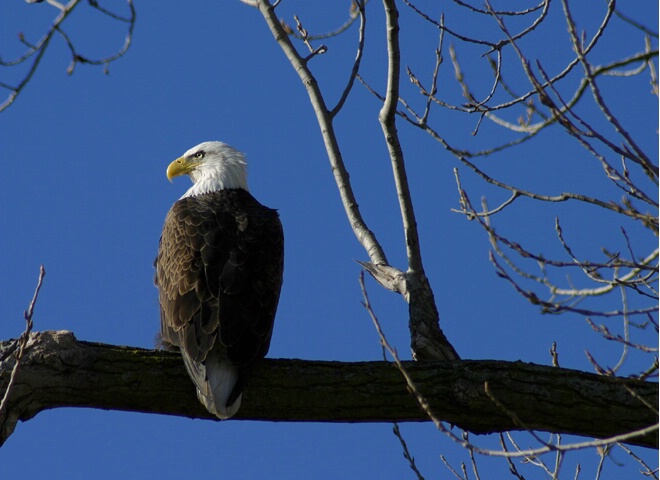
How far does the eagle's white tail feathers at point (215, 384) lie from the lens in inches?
169

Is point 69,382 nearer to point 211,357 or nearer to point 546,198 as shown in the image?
point 211,357

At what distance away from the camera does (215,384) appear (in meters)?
4.33

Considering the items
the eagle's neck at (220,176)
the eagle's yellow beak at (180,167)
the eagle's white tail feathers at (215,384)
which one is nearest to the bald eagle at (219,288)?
the eagle's white tail feathers at (215,384)

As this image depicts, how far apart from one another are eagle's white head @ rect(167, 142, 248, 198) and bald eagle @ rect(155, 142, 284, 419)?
0.61m

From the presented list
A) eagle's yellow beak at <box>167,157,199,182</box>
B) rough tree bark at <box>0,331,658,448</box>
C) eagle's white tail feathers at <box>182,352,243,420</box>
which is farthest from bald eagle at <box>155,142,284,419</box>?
eagle's yellow beak at <box>167,157,199,182</box>

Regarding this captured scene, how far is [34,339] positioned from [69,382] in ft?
0.82

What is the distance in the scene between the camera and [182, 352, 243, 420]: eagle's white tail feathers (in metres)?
4.28

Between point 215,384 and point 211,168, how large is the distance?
8.70 feet

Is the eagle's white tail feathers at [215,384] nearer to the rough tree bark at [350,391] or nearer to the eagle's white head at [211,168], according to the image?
the rough tree bark at [350,391]

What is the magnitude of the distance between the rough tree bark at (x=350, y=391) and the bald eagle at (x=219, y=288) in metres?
0.17

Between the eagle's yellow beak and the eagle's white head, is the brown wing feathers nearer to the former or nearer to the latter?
the eagle's white head

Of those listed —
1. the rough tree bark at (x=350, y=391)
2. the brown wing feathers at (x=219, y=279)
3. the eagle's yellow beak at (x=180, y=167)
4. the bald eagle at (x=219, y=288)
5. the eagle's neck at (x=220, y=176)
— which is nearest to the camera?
the rough tree bark at (x=350, y=391)

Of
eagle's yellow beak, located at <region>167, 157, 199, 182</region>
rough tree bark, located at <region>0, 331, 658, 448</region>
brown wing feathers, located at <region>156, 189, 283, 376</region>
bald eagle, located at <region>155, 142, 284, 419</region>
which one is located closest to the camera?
rough tree bark, located at <region>0, 331, 658, 448</region>

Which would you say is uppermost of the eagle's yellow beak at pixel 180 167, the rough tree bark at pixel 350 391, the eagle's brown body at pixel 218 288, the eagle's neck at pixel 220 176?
the eagle's yellow beak at pixel 180 167
